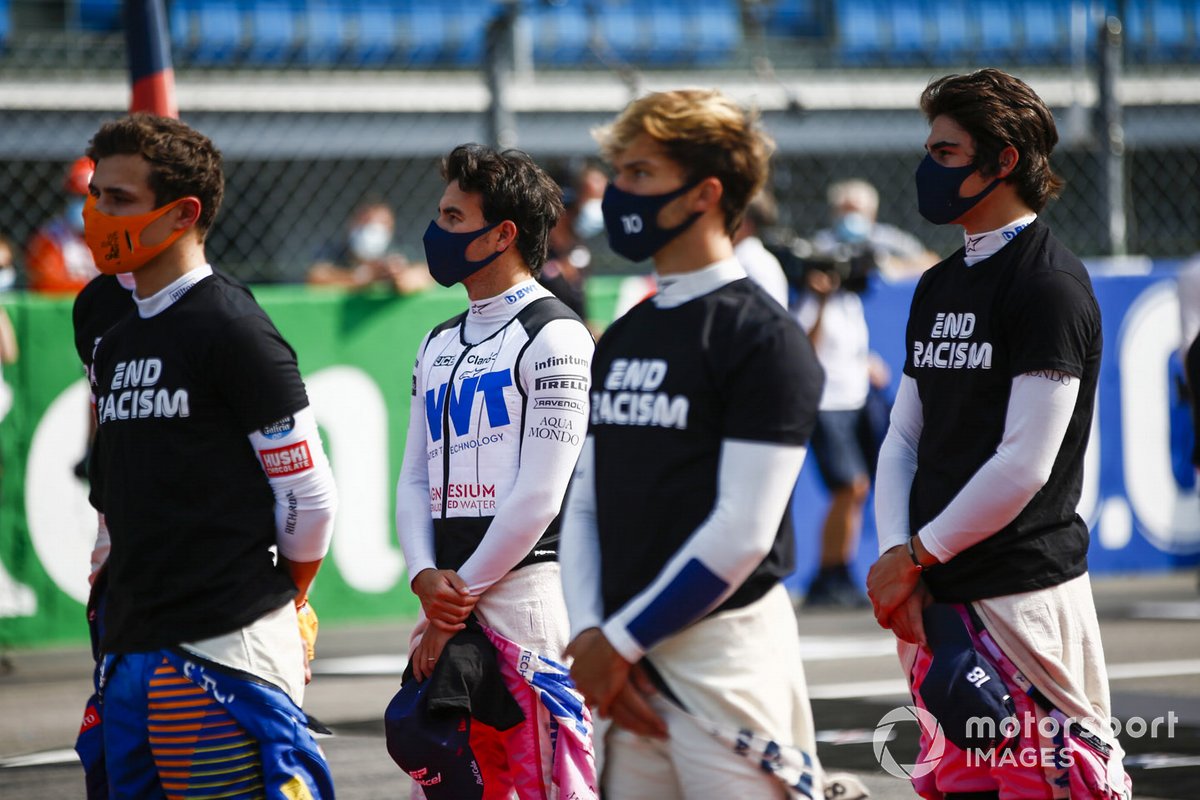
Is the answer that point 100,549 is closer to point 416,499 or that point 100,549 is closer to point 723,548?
point 416,499

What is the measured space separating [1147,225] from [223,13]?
1050 centimetres

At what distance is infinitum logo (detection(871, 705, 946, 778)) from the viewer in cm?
403

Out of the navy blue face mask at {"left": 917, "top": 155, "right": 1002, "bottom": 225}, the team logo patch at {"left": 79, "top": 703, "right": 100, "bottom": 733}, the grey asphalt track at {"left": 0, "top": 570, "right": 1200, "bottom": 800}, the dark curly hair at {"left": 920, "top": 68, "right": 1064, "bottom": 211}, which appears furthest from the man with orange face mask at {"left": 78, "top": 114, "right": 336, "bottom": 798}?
the grey asphalt track at {"left": 0, "top": 570, "right": 1200, "bottom": 800}

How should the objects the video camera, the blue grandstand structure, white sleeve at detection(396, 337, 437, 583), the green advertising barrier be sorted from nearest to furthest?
white sleeve at detection(396, 337, 437, 583)
the green advertising barrier
the video camera
the blue grandstand structure

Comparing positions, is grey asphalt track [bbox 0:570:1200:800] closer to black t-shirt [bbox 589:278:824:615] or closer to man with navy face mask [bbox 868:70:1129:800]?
man with navy face mask [bbox 868:70:1129:800]

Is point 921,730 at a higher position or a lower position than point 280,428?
lower

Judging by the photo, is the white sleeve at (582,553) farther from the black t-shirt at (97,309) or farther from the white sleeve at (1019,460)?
the black t-shirt at (97,309)

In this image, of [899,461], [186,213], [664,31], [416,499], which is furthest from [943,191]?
[664,31]

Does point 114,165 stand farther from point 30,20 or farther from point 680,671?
point 30,20

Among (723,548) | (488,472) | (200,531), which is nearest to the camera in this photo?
(723,548)

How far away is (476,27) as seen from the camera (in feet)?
62.8

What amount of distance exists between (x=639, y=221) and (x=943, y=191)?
1089 mm

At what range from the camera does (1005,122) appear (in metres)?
3.96

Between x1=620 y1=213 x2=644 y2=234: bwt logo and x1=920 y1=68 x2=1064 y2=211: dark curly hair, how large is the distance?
44.7 inches
